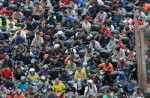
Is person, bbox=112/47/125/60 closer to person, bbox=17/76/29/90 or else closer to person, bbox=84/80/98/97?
person, bbox=84/80/98/97

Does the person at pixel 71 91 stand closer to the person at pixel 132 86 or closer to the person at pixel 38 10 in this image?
the person at pixel 132 86

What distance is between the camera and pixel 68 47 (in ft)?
114

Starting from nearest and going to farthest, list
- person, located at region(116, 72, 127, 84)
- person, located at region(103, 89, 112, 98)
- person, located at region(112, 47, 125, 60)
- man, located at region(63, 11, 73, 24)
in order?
person, located at region(103, 89, 112, 98) → person, located at region(116, 72, 127, 84) → person, located at region(112, 47, 125, 60) → man, located at region(63, 11, 73, 24)

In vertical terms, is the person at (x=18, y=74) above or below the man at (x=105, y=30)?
below

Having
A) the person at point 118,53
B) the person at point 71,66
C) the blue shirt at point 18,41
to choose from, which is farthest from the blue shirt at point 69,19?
the person at point 71,66

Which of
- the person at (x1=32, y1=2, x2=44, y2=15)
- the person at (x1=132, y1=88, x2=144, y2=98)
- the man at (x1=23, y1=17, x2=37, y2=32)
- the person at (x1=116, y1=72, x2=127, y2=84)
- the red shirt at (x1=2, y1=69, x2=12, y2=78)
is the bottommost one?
the person at (x1=132, y1=88, x2=144, y2=98)

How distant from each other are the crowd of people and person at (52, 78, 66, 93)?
4cm

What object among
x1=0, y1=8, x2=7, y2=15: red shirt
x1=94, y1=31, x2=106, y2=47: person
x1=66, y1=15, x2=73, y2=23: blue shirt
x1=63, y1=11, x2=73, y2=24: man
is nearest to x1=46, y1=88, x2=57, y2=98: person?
x1=94, y1=31, x2=106, y2=47: person

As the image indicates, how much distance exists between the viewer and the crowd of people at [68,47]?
103 ft

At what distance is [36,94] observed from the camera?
30422 millimetres

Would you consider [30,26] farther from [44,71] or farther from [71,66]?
[44,71]

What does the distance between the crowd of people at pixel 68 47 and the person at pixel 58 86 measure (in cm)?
4

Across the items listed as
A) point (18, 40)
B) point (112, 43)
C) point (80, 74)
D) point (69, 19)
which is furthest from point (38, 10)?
point (80, 74)

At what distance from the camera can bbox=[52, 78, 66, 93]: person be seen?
31250mm
